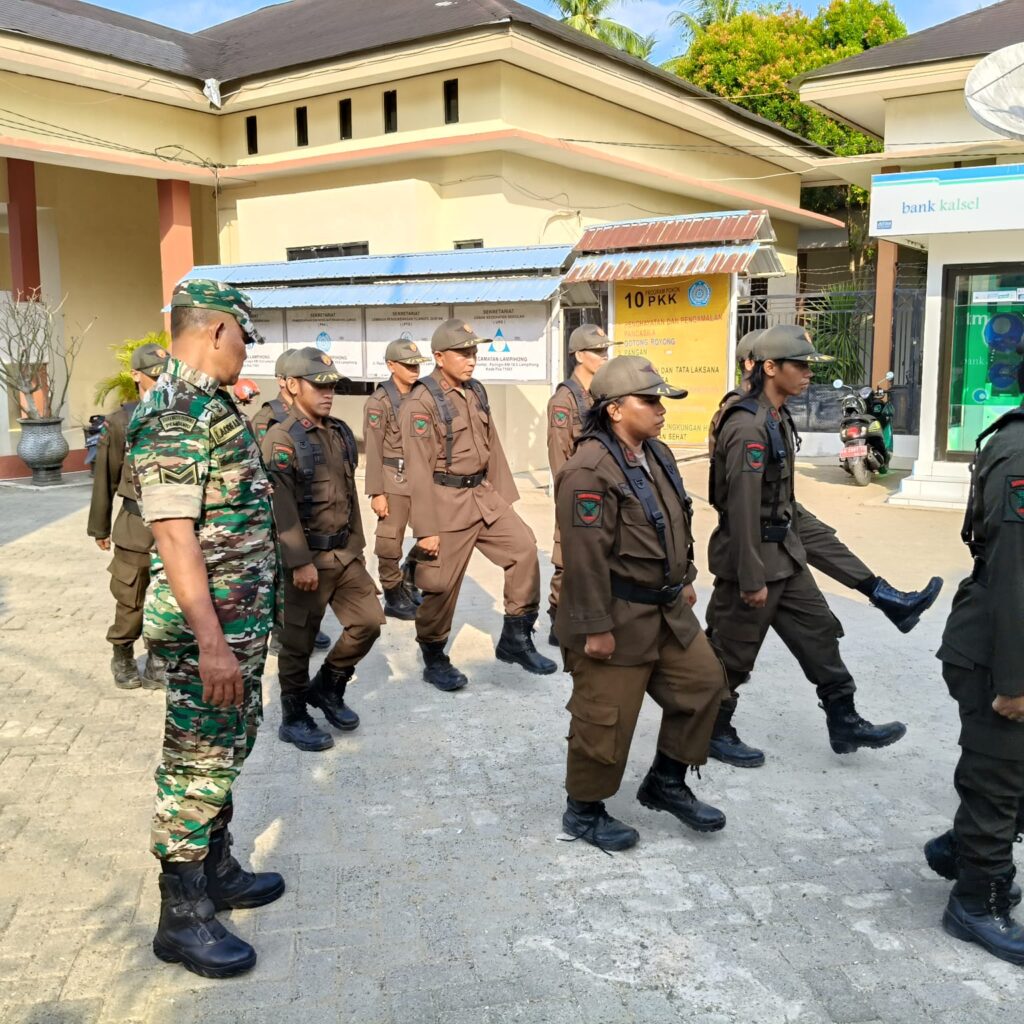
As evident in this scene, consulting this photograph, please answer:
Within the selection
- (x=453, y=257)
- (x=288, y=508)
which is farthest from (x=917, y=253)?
(x=288, y=508)

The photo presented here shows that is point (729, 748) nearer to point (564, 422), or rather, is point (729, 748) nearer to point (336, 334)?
point (564, 422)

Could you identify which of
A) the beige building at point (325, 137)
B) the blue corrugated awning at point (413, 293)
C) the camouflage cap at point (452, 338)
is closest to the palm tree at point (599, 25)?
the beige building at point (325, 137)

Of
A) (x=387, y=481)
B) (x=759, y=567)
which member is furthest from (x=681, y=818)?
(x=387, y=481)

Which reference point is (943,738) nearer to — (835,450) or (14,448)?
(835,450)

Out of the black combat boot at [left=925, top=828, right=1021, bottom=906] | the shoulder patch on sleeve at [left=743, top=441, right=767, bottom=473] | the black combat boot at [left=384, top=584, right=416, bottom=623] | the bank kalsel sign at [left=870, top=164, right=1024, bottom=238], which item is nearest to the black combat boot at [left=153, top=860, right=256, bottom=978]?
the black combat boot at [left=925, top=828, right=1021, bottom=906]

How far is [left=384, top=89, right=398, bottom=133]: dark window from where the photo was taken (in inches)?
582

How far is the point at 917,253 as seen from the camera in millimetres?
16875

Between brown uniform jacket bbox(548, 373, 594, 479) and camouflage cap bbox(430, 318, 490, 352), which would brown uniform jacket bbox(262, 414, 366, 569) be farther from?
Result: brown uniform jacket bbox(548, 373, 594, 479)

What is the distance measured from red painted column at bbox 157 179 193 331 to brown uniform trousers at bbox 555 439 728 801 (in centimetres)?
1403

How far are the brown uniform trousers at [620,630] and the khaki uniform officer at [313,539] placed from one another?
55.0 inches

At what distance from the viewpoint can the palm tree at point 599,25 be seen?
32.5 m

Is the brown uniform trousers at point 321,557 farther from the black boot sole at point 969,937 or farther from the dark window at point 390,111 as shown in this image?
the dark window at point 390,111

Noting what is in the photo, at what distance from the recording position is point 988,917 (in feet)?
10.0

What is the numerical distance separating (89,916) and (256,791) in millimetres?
1001
